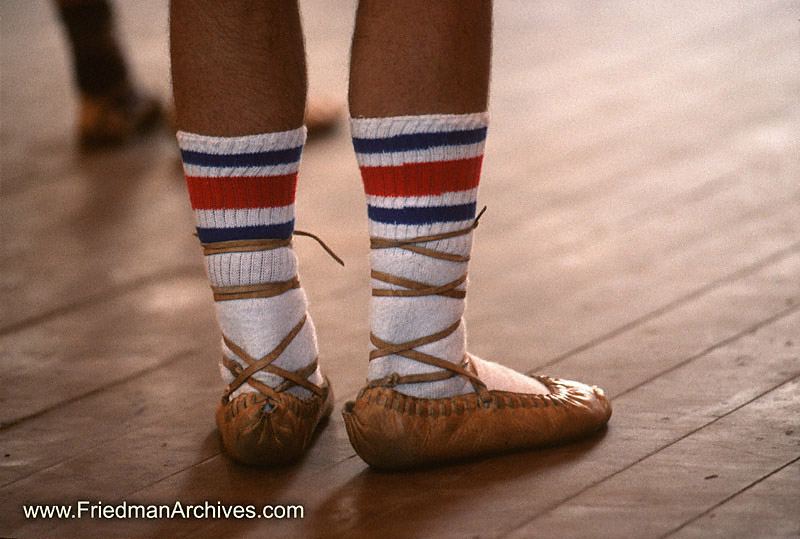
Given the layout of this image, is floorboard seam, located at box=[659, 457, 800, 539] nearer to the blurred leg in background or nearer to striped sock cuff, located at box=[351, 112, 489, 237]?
striped sock cuff, located at box=[351, 112, 489, 237]

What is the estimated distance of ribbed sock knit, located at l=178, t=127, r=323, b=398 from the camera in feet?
3.00

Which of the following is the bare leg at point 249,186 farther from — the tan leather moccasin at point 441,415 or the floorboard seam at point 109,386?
the floorboard seam at point 109,386

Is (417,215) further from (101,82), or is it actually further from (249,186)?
(101,82)

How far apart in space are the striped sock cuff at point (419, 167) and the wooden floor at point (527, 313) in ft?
0.74

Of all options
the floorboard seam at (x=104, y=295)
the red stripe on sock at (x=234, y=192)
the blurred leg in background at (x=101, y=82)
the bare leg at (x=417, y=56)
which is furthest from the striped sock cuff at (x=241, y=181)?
the blurred leg in background at (x=101, y=82)

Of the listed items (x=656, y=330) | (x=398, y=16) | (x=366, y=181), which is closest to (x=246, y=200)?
(x=366, y=181)

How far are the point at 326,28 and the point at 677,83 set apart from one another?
1.54 metres

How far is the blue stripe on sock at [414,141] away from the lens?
853mm

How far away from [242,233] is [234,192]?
0.04 m

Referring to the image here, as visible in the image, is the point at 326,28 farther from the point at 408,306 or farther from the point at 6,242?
the point at 408,306

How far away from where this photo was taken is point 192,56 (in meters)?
0.91

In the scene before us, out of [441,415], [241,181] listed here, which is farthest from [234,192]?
[441,415]

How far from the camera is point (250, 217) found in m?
0.93

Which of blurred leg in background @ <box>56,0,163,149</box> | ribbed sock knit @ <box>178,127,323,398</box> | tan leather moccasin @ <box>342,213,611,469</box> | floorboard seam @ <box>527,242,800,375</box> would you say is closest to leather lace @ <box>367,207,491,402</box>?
tan leather moccasin @ <box>342,213,611,469</box>
